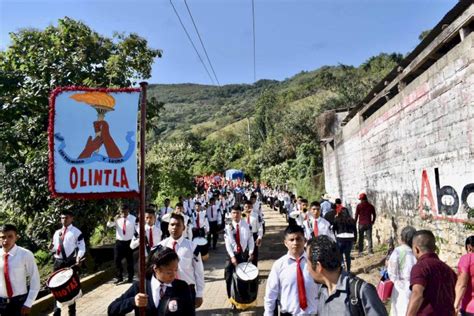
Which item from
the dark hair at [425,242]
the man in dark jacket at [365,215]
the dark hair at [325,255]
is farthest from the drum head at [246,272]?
the man in dark jacket at [365,215]

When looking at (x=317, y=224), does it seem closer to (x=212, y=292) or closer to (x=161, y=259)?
(x=212, y=292)

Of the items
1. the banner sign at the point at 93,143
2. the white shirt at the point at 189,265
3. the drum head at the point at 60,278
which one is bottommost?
the drum head at the point at 60,278

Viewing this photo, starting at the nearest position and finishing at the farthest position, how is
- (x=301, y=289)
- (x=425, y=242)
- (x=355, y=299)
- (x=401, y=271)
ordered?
1. (x=355, y=299)
2. (x=425, y=242)
3. (x=301, y=289)
4. (x=401, y=271)

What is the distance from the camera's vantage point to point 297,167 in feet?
108

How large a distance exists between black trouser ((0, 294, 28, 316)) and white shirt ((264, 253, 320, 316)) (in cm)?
288

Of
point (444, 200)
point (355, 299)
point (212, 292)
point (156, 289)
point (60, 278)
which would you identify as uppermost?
point (444, 200)

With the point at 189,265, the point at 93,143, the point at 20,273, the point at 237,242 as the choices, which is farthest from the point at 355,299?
the point at 237,242

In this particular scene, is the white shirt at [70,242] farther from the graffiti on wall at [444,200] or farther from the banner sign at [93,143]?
the graffiti on wall at [444,200]

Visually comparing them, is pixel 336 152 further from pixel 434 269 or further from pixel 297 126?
pixel 297 126

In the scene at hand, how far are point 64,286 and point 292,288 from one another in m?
3.14

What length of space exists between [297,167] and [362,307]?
30861 millimetres

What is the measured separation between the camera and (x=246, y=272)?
6.35 metres

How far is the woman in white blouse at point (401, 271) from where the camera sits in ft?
14.5

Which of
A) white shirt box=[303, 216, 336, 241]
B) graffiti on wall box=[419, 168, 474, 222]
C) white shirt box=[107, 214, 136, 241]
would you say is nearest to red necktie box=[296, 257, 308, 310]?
graffiti on wall box=[419, 168, 474, 222]
